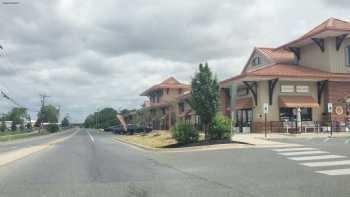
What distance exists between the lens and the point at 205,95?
28.5 m

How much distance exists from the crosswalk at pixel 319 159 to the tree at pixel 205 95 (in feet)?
25.9

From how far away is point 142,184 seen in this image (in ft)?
39.7

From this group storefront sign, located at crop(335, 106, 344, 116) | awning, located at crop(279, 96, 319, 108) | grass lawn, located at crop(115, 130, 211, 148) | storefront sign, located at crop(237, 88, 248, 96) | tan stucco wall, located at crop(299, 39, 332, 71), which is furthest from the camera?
storefront sign, located at crop(237, 88, 248, 96)

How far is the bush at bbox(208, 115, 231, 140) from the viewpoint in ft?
91.2

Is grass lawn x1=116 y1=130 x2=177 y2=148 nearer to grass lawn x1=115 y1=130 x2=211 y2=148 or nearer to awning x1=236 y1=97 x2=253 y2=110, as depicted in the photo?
grass lawn x1=115 y1=130 x2=211 y2=148

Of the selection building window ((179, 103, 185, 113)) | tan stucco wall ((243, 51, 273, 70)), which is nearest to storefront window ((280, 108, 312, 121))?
tan stucco wall ((243, 51, 273, 70))

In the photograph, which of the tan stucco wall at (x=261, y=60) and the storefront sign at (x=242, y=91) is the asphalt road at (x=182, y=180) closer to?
the storefront sign at (x=242, y=91)

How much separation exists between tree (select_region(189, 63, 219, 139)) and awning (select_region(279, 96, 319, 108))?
11584 millimetres

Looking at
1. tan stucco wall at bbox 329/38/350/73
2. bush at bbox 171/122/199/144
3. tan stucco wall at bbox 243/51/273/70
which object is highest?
tan stucco wall at bbox 243/51/273/70

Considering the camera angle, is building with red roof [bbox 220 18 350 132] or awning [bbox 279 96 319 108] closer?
awning [bbox 279 96 319 108]

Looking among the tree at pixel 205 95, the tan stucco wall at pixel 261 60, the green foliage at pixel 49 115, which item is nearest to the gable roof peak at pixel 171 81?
the tan stucco wall at pixel 261 60

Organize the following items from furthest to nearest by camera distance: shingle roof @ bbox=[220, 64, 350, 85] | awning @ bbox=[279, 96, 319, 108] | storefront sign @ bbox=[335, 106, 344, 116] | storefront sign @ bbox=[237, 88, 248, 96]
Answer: storefront sign @ bbox=[237, 88, 248, 96], storefront sign @ bbox=[335, 106, 344, 116], awning @ bbox=[279, 96, 319, 108], shingle roof @ bbox=[220, 64, 350, 85]

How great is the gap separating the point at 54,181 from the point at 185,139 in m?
16.2

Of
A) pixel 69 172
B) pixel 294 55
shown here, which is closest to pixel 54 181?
pixel 69 172
